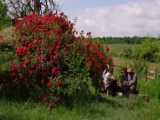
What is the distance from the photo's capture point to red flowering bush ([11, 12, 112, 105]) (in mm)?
16266

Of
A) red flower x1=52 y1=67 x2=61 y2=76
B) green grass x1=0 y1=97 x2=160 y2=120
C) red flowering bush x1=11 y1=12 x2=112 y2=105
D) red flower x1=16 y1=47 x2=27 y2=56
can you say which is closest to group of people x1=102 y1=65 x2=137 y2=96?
red flowering bush x1=11 y1=12 x2=112 y2=105

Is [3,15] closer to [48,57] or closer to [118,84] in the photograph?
[118,84]

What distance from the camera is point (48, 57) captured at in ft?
55.4

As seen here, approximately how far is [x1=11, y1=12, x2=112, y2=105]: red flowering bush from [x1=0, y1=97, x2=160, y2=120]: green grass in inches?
32.4

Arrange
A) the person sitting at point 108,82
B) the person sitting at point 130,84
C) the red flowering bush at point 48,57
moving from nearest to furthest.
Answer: the red flowering bush at point 48,57 → the person sitting at point 108,82 → the person sitting at point 130,84

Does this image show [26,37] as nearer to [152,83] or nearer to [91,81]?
[91,81]

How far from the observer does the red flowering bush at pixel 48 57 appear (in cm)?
1627

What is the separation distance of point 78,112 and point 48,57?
2.59 meters

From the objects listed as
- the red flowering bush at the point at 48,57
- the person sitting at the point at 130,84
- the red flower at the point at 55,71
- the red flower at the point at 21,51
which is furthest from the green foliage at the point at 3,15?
the red flower at the point at 55,71

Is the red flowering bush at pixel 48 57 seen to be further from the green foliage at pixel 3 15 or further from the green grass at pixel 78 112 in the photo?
the green foliage at pixel 3 15

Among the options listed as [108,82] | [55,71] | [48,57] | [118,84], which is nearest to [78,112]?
[55,71]

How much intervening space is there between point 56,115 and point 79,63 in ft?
8.87

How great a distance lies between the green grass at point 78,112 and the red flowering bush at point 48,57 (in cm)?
82

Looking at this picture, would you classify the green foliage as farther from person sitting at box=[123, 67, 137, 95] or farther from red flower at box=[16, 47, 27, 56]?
red flower at box=[16, 47, 27, 56]
